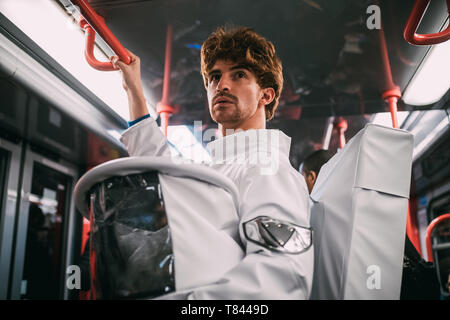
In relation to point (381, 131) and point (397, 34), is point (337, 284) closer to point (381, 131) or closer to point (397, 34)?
point (381, 131)

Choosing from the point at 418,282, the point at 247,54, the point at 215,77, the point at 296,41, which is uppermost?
the point at 296,41

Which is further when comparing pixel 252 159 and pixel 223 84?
pixel 223 84

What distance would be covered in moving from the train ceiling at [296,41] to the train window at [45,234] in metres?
2.05

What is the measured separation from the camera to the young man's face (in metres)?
1.30

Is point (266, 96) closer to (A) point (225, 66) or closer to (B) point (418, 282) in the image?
(A) point (225, 66)

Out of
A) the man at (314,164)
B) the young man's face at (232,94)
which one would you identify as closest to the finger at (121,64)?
the young man's face at (232,94)

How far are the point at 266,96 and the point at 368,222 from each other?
2.55 ft

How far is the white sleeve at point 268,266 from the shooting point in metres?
0.72

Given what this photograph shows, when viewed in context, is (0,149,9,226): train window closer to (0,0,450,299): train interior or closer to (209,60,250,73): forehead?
(0,0,450,299): train interior

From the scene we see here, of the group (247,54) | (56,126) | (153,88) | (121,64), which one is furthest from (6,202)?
(247,54)

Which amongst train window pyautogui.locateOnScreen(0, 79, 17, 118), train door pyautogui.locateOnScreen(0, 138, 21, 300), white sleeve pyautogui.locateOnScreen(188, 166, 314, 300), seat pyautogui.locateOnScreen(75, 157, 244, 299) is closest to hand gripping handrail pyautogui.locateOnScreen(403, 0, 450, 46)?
white sleeve pyautogui.locateOnScreen(188, 166, 314, 300)

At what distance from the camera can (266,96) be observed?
149 centimetres

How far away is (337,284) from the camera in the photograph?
2.91ft
